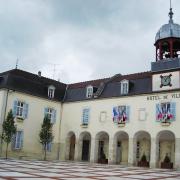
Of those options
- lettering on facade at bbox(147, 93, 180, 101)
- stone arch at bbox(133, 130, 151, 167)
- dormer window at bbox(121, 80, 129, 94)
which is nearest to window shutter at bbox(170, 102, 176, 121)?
lettering on facade at bbox(147, 93, 180, 101)

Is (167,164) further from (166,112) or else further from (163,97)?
(163,97)

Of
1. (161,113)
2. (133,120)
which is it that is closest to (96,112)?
(133,120)

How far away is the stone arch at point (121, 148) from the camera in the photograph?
1281 inches

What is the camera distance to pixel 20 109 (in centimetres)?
3266

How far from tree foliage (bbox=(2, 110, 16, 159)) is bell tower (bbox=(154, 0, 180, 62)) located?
14.2m

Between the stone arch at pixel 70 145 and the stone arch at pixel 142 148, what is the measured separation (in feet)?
23.7

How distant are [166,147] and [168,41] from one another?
978 cm

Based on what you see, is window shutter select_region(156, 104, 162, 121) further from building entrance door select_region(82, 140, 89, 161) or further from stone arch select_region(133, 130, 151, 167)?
building entrance door select_region(82, 140, 89, 161)

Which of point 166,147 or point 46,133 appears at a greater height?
point 46,133

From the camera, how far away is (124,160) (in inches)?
1321

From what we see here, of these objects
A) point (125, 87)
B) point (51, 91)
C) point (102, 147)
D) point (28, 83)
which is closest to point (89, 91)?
point (51, 91)

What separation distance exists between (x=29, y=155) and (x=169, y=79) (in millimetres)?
15060

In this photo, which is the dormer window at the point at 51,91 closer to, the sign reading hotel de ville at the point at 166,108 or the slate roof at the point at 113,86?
the slate roof at the point at 113,86

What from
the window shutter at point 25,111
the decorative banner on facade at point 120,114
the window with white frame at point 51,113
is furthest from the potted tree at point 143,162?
the window shutter at point 25,111
